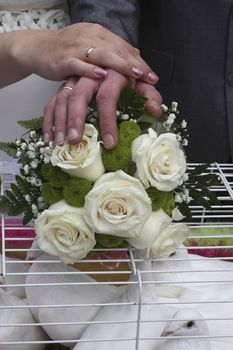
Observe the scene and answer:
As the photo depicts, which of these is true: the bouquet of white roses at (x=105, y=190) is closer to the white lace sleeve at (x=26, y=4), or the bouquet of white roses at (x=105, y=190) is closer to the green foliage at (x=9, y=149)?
the green foliage at (x=9, y=149)

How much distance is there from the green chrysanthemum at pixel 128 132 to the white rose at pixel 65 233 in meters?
0.09

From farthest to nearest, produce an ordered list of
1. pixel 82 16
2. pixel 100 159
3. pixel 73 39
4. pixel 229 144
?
1. pixel 229 144
2. pixel 82 16
3. pixel 73 39
4. pixel 100 159

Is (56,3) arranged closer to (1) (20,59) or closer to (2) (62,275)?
(1) (20,59)

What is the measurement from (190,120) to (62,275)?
49 cm

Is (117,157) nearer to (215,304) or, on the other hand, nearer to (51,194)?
(51,194)

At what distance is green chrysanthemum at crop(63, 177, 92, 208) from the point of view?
2.03 feet

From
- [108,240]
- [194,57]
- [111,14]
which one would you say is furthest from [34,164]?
[194,57]

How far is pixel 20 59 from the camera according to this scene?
0.79 meters

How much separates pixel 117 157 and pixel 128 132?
33 millimetres

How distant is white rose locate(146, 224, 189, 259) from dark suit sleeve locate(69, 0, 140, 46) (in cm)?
38

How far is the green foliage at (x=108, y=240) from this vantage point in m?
0.63

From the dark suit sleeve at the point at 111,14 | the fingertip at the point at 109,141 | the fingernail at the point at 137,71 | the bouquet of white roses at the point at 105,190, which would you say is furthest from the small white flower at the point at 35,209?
the dark suit sleeve at the point at 111,14

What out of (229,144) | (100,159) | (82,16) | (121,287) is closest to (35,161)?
(100,159)

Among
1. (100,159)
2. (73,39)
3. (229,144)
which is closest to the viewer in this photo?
(100,159)
